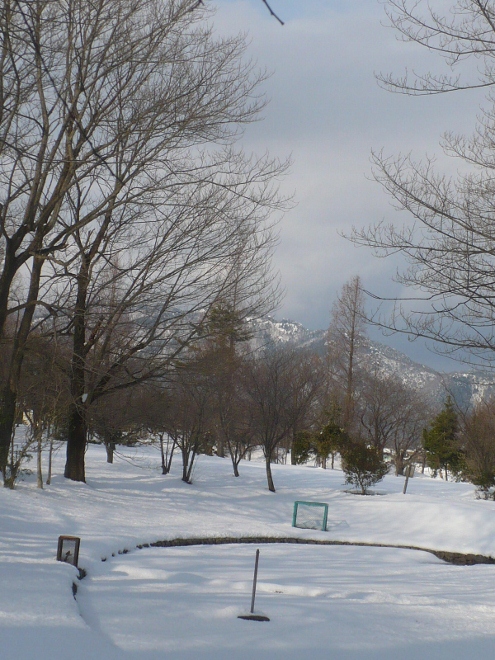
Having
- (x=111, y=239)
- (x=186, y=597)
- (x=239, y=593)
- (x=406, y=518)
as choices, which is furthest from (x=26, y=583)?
(x=406, y=518)

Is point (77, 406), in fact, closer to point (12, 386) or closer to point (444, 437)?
point (12, 386)

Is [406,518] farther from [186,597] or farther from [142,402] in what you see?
[186,597]

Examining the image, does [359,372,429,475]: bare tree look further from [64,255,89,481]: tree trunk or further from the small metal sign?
the small metal sign

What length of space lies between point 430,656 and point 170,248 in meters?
9.22

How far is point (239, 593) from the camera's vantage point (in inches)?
328

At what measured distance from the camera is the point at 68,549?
859cm

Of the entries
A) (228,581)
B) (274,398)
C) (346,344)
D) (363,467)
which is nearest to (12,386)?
(228,581)

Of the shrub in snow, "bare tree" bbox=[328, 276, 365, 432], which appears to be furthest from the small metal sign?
"bare tree" bbox=[328, 276, 365, 432]

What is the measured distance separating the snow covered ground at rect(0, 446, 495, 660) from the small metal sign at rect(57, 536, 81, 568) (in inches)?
12.7

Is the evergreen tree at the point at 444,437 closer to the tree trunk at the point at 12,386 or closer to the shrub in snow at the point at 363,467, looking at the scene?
the shrub in snow at the point at 363,467

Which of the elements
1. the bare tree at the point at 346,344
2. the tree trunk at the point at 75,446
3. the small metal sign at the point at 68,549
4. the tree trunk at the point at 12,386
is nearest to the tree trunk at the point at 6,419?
the tree trunk at the point at 12,386

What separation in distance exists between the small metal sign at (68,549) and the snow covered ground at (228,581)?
0.32 meters

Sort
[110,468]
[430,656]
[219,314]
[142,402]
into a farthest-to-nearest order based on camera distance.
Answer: [110,468] → [142,402] → [219,314] → [430,656]

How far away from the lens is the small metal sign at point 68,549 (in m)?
8.51
